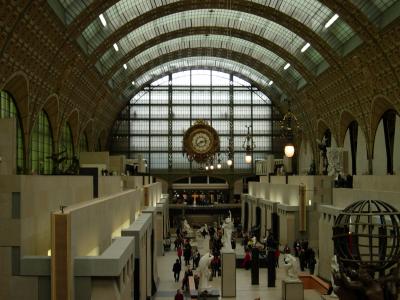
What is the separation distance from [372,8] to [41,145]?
81.2ft

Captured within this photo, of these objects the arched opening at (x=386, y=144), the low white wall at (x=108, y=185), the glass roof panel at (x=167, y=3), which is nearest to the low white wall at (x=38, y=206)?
the low white wall at (x=108, y=185)

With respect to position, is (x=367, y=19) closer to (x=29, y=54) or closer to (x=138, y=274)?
(x=29, y=54)

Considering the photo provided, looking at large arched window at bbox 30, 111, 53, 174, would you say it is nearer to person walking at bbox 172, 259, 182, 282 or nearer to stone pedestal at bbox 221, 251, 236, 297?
person walking at bbox 172, 259, 182, 282

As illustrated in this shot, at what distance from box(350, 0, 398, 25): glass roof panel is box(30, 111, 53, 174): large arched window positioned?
22310 mm

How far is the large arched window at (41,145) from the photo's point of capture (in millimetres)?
43312

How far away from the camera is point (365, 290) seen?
672 centimetres

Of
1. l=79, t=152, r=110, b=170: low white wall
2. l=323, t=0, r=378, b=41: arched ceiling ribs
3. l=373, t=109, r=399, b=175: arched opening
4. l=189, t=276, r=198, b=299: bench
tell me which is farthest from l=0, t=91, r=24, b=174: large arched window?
l=373, t=109, r=399, b=175: arched opening

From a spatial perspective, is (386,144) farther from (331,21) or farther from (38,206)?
(38,206)

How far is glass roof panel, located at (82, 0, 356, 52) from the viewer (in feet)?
153

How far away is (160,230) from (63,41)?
1449 centimetres

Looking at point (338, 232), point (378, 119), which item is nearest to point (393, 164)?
point (378, 119)

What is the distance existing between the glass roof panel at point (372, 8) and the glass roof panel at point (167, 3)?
20.6 ft

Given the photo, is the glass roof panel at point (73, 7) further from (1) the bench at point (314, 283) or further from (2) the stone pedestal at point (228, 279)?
(1) the bench at point (314, 283)

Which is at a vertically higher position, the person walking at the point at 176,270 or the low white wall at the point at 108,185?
the low white wall at the point at 108,185
